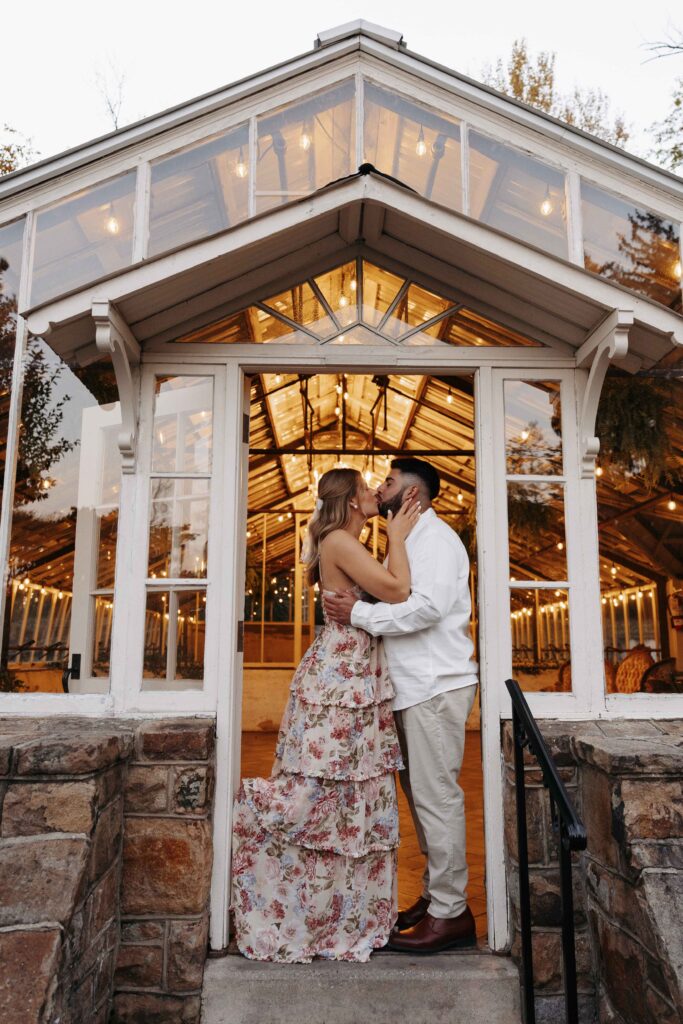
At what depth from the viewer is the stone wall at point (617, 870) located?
229cm

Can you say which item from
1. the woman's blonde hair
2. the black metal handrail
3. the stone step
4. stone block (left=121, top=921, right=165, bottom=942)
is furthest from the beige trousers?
stone block (left=121, top=921, right=165, bottom=942)

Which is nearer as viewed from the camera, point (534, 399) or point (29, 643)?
point (29, 643)

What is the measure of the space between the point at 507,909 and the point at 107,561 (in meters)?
2.07

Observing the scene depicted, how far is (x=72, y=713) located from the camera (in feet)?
10.2

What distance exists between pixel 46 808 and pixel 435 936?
1461 mm

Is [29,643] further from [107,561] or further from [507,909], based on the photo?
[507,909]

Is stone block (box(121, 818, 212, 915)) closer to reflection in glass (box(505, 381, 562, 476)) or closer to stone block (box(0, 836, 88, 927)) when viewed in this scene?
stone block (box(0, 836, 88, 927))

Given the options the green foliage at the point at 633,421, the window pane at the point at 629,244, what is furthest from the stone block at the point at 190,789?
the window pane at the point at 629,244

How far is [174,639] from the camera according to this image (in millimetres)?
3209

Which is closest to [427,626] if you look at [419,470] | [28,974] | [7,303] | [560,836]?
[419,470]

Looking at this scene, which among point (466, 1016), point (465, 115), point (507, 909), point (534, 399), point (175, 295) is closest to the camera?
point (466, 1016)

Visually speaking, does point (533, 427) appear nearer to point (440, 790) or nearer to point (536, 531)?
point (536, 531)

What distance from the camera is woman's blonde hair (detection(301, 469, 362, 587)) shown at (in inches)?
130

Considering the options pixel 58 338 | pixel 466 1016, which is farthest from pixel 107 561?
pixel 466 1016
